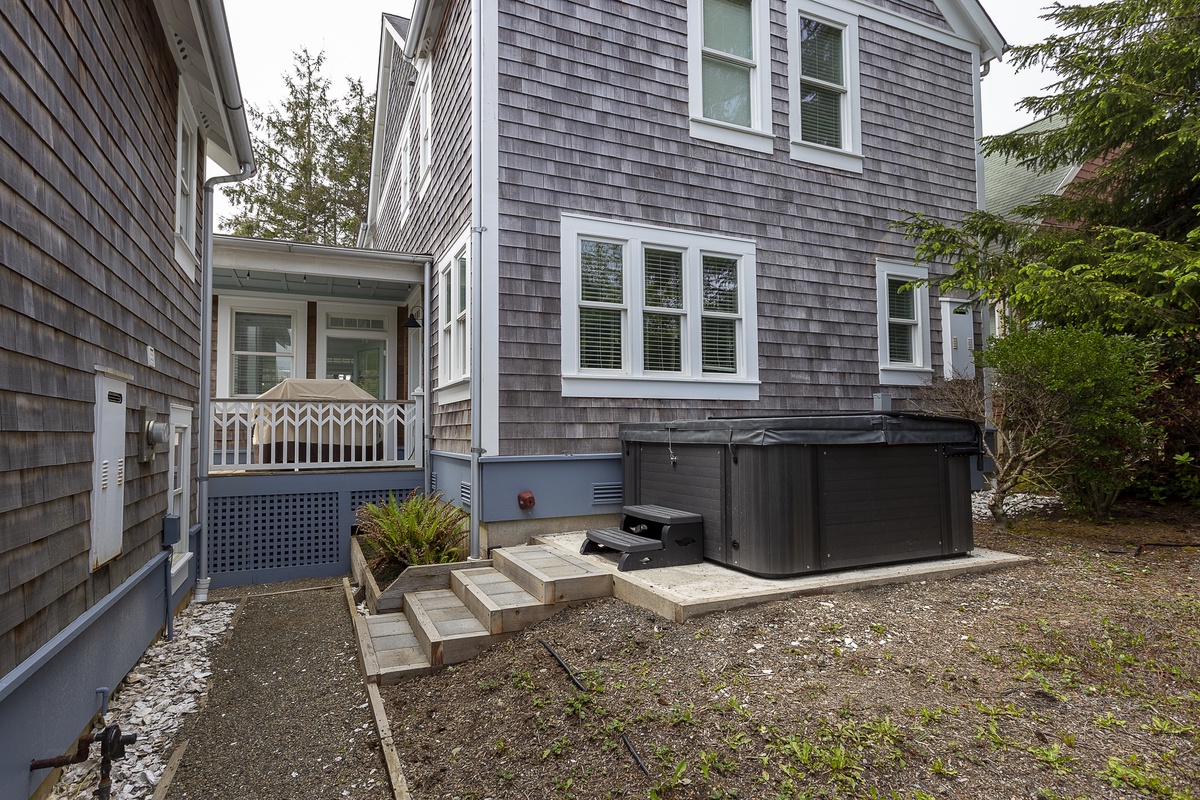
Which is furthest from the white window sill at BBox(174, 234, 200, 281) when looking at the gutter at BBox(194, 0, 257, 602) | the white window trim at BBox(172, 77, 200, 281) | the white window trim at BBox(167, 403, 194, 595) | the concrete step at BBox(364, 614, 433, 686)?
the concrete step at BBox(364, 614, 433, 686)

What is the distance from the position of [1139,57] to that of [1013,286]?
2.60 metres

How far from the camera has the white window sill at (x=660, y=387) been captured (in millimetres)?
6434

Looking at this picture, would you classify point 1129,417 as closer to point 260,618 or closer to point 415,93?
point 260,618

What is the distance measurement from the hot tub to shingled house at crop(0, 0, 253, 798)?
358 cm

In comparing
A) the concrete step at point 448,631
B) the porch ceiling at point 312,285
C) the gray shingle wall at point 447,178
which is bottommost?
the concrete step at point 448,631

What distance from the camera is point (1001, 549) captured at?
18.1 ft

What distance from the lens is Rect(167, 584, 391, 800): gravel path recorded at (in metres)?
3.10

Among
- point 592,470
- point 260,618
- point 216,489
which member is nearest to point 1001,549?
point 592,470

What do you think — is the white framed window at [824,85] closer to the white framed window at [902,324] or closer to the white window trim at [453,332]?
the white framed window at [902,324]

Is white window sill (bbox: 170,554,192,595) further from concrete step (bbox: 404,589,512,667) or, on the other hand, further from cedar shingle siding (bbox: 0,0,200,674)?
concrete step (bbox: 404,589,512,667)

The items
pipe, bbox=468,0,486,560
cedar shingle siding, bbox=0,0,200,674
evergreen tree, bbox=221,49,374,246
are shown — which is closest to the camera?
cedar shingle siding, bbox=0,0,200,674

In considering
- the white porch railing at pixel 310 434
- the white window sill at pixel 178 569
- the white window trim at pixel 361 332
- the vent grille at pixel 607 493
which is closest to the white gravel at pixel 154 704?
the white window sill at pixel 178 569

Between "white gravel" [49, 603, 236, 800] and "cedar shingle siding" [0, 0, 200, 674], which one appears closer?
"cedar shingle siding" [0, 0, 200, 674]

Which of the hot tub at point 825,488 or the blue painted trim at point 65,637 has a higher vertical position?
the hot tub at point 825,488
